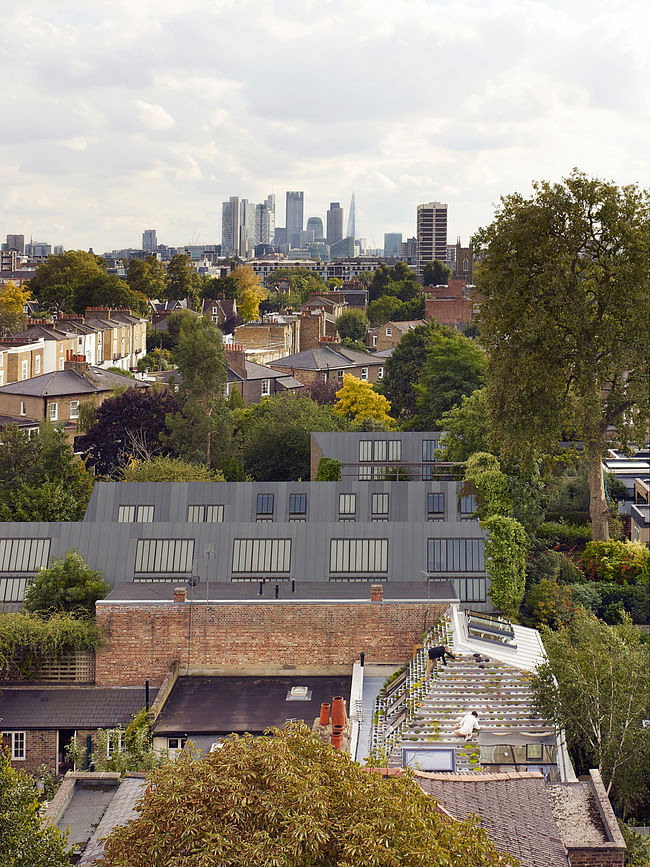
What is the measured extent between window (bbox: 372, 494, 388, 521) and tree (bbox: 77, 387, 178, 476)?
1566 centimetres

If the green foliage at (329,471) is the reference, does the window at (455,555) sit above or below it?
below

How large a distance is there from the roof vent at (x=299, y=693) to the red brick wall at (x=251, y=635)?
107cm

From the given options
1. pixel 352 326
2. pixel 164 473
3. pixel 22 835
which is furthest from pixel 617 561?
pixel 352 326

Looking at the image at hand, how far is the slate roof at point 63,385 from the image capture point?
54.6 metres

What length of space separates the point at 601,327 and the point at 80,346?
46.2 meters

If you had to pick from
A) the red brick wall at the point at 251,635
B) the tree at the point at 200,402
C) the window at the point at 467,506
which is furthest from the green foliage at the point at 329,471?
the red brick wall at the point at 251,635

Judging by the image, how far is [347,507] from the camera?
32.4 meters

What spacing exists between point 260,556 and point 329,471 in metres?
8.16

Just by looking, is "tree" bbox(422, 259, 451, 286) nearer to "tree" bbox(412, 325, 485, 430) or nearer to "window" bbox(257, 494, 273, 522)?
"tree" bbox(412, 325, 485, 430)

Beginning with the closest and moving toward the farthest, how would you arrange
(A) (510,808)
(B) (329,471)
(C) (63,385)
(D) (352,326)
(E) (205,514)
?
1. (A) (510,808)
2. (E) (205,514)
3. (B) (329,471)
4. (C) (63,385)
5. (D) (352,326)

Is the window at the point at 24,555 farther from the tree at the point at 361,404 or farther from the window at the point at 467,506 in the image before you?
the tree at the point at 361,404

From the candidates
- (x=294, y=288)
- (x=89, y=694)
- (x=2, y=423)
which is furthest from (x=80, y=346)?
(x=294, y=288)

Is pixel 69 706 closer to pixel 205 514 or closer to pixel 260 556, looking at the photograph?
pixel 260 556

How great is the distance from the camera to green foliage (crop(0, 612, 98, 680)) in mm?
25016
